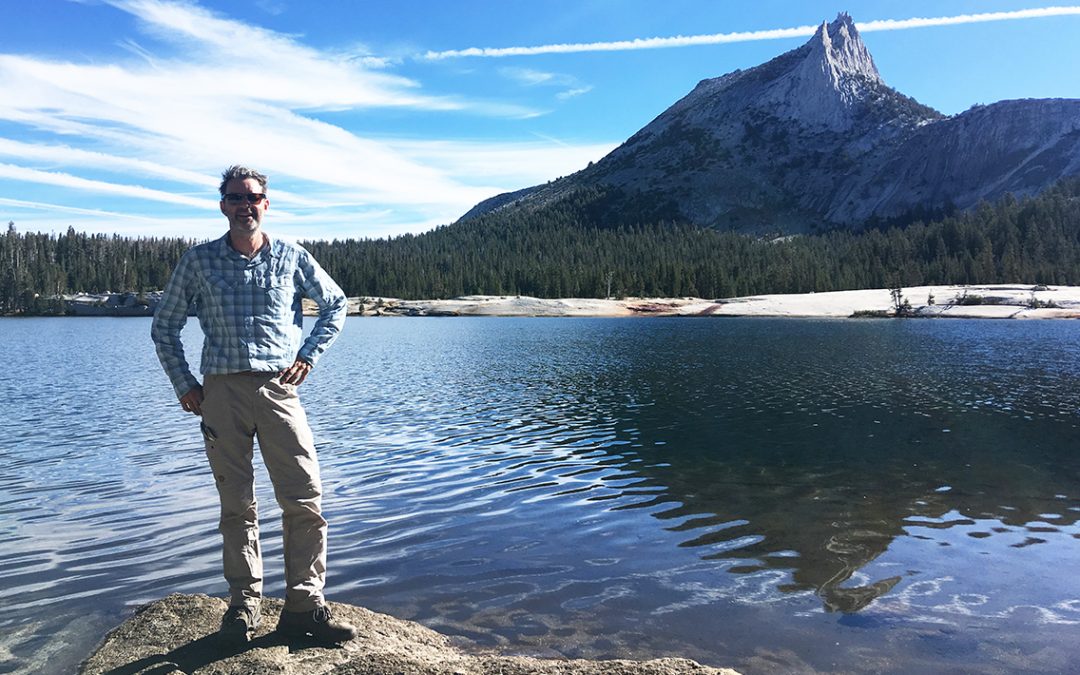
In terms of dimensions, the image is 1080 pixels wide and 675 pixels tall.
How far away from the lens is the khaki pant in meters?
7.03

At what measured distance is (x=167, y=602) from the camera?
7.97 m

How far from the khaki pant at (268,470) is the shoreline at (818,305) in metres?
129

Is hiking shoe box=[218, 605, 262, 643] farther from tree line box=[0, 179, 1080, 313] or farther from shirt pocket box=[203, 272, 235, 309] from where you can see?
tree line box=[0, 179, 1080, 313]

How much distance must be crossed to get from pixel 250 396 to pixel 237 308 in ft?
2.93

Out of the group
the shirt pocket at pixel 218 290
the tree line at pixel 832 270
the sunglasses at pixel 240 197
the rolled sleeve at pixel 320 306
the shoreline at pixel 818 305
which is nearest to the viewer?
the shirt pocket at pixel 218 290

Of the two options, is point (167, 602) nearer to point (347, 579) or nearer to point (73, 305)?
point (347, 579)

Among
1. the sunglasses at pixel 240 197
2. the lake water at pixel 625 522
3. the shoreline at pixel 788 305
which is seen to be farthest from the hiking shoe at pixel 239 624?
the shoreline at pixel 788 305

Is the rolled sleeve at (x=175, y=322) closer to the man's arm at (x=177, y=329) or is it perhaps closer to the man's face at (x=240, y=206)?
the man's arm at (x=177, y=329)

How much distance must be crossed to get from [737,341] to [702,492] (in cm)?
5642

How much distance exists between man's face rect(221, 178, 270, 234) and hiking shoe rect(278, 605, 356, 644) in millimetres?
3886

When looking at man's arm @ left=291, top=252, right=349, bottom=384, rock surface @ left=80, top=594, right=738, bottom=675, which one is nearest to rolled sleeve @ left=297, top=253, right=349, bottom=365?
man's arm @ left=291, top=252, right=349, bottom=384

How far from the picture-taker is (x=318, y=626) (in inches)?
275

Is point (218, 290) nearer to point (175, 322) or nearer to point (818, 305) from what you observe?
point (175, 322)

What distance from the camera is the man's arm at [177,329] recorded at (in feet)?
23.8
